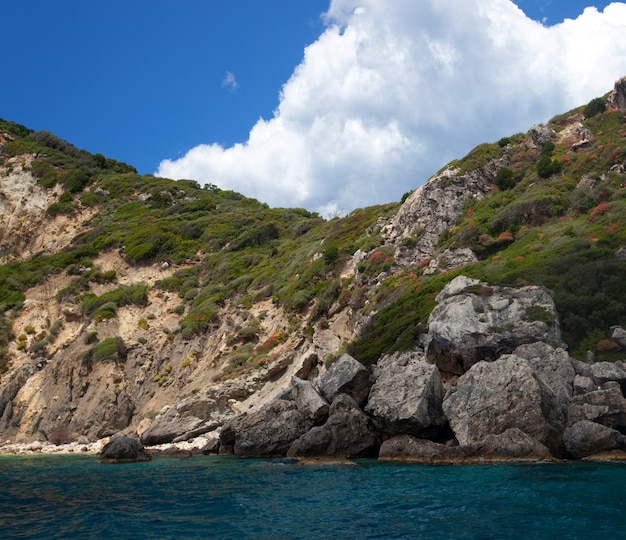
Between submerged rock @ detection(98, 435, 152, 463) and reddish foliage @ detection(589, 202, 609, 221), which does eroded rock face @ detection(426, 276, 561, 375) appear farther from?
submerged rock @ detection(98, 435, 152, 463)

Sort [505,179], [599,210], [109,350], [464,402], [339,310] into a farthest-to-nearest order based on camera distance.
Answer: [505,179] < [109,350] < [339,310] < [599,210] < [464,402]

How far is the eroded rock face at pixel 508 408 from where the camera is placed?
20750 mm

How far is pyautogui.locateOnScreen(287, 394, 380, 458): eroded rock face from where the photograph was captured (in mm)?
24562

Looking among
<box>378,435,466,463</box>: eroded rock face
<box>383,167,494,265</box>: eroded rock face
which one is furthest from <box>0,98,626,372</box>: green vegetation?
<box>378,435,466,463</box>: eroded rock face

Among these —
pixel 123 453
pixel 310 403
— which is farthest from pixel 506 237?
pixel 123 453

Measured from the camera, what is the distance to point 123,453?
92.3 ft

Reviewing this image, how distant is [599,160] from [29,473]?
43883 millimetres

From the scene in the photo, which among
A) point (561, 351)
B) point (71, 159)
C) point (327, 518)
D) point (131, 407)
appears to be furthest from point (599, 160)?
point (71, 159)

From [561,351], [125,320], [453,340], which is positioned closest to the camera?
[561,351]

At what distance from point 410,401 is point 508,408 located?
4.13 meters

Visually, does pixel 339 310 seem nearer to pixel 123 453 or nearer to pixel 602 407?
pixel 123 453

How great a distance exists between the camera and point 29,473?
2541 cm

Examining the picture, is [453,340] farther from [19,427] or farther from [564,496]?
[19,427]

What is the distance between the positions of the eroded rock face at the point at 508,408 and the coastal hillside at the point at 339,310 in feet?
0.27
